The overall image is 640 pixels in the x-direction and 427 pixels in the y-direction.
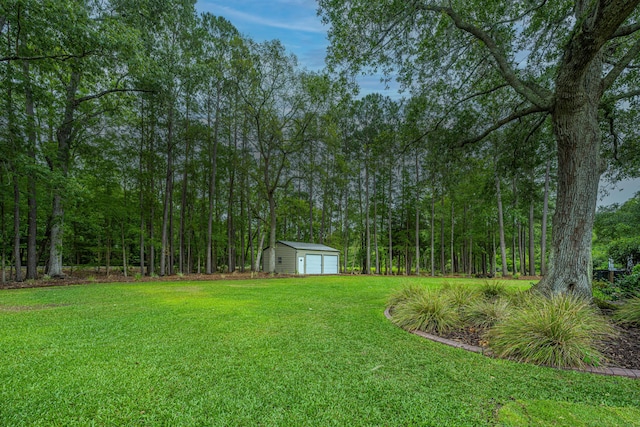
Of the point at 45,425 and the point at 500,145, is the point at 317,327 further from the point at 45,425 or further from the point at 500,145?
the point at 500,145

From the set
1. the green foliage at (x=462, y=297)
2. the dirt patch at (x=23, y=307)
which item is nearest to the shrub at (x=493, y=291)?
the green foliage at (x=462, y=297)

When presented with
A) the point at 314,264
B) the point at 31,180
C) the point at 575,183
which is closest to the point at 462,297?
the point at 575,183

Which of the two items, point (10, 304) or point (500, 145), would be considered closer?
point (10, 304)

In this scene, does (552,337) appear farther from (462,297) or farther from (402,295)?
(402,295)

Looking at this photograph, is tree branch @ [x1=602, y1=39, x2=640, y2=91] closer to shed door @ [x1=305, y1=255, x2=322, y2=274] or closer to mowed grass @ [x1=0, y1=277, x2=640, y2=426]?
mowed grass @ [x1=0, y1=277, x2=640, y2=426]

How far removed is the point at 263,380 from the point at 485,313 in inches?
136

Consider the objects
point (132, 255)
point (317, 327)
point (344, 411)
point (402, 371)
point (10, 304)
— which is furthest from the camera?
point (132, 255)

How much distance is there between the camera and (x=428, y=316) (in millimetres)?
4012

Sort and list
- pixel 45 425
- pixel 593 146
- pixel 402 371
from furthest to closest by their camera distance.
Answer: pixel 593 146
pixel 402 371
pixel 45 425

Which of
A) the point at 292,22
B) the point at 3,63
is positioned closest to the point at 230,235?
the point at 3,63

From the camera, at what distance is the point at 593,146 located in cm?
451

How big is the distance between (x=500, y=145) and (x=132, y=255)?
3044cm

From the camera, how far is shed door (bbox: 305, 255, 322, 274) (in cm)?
1899

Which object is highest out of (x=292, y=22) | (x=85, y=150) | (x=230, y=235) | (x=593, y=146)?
(x=292, y=22)
